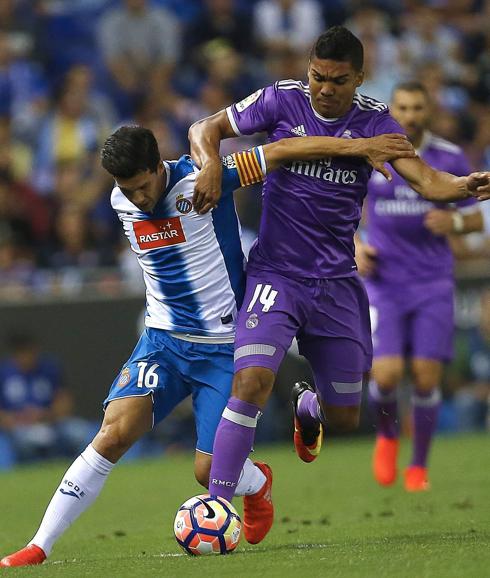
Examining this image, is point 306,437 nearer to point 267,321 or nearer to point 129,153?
point 267,321

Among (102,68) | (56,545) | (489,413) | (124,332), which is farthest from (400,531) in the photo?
(102,68)

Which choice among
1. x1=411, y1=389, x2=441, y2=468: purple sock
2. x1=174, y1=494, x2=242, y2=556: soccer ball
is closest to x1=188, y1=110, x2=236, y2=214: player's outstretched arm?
x1=174, y1=494, x2=242, y2=556: soccer ball

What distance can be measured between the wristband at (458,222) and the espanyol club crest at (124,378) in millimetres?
4039

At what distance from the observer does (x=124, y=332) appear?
1477cm

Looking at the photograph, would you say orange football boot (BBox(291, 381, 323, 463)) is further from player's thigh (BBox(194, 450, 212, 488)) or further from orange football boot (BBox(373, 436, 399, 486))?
orange football boot (BBox(373, 436, 399, 486))

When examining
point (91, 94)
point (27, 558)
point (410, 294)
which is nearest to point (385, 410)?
point (410, 294)

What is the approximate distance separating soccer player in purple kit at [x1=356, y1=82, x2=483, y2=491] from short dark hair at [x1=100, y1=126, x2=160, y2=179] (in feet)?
13.2

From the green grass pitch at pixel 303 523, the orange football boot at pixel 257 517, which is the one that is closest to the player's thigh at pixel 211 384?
the orange football boot at pixel 257 517

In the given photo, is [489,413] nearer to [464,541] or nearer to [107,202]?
[107,202]

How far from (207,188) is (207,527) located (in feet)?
5.63

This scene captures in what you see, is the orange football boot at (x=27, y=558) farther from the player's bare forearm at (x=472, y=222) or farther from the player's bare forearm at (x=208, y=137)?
the player's bare forearm at (x=472, y=222)

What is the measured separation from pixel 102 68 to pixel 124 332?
4404 mm

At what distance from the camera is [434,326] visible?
A: 10.7m

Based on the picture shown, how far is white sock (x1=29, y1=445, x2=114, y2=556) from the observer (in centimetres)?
684
